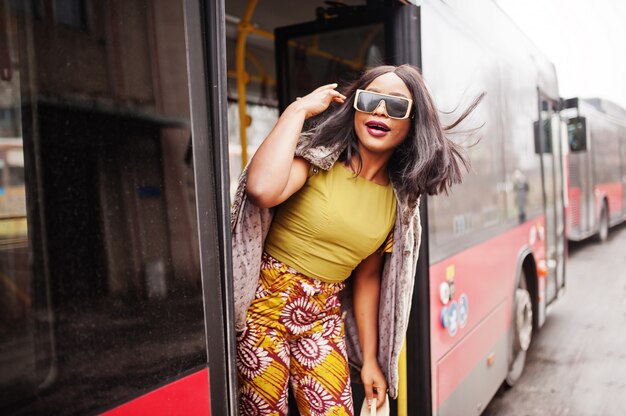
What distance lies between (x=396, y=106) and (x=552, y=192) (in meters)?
3.88

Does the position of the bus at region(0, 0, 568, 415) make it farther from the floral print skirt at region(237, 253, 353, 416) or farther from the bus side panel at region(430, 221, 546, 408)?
the bus side panel at region(430, 221, 546, 408)

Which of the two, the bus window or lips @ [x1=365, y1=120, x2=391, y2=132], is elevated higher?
the bus window

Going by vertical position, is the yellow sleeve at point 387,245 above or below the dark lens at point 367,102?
below

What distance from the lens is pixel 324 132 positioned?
198 cm

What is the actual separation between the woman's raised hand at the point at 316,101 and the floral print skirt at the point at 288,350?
0.51m

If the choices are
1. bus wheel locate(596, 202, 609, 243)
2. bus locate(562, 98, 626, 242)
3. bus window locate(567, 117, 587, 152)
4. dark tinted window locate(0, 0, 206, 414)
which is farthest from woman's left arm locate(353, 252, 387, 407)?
bus wheel locate(596, 202, 609, 243)

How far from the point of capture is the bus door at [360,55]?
2553 millimetres

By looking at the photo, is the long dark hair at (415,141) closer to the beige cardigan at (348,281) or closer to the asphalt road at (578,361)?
the beige cardigan at (348,281)

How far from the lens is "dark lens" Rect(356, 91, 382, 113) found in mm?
1920

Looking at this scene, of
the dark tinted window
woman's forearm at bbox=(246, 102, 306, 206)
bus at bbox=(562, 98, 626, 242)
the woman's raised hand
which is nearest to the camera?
the dark tinted window

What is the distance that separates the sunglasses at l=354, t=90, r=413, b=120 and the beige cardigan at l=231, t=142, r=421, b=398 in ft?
0.54

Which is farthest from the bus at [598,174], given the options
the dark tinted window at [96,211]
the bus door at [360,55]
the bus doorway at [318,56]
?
the dark tinted window at [96,211]

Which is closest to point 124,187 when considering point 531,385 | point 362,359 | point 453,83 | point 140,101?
point 140,101

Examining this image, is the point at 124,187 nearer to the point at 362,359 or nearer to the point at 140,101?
the point at 140,101
